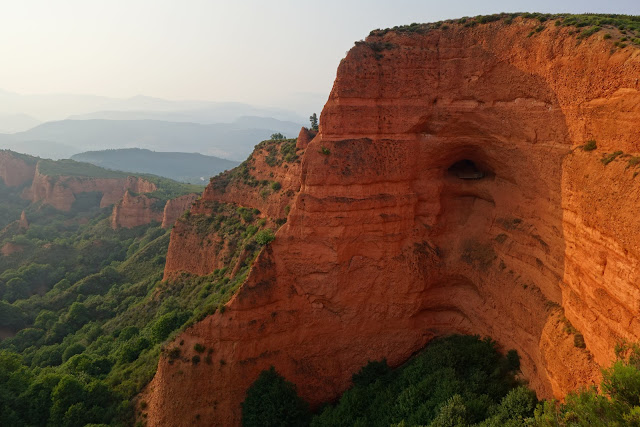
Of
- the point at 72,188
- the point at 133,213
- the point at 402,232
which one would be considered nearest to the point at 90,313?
the point at 133,213

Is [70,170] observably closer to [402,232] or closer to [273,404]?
[273,404]

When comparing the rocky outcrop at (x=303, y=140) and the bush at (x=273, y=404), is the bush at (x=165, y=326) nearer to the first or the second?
the bush at (x=273, y=404)

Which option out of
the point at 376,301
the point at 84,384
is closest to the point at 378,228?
the point at 376,301

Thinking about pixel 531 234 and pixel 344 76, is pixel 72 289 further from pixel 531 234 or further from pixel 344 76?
pixel 531 234

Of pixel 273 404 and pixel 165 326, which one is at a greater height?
pixel 165 326

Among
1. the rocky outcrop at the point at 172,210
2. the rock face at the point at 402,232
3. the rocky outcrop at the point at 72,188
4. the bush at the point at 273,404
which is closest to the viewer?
the rock face at the point at 402,232

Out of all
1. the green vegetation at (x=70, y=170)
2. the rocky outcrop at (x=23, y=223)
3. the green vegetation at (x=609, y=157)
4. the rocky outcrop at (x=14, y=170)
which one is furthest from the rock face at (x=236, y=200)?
the rocky outcrop at (x=14, y=170)
